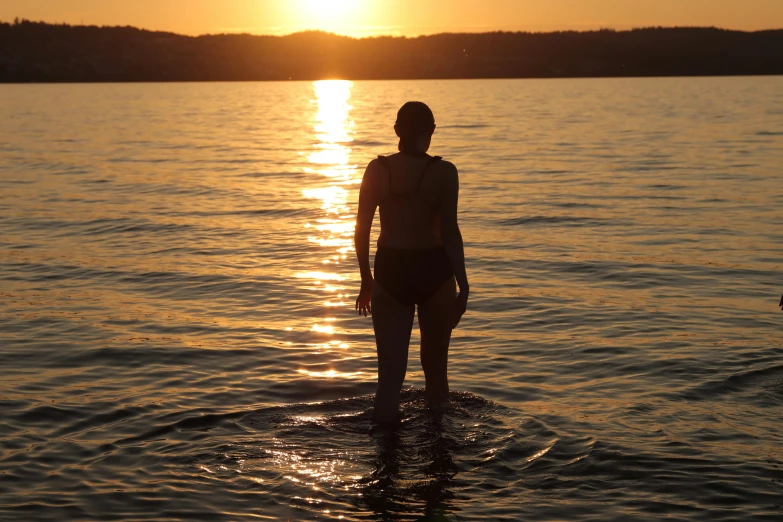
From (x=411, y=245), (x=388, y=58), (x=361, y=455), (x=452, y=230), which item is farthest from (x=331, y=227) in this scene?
(x=388, y=58)

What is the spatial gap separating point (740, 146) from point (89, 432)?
106ft

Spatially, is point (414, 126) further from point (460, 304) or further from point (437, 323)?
point (437, 323)

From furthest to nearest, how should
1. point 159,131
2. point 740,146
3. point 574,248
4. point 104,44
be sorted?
point 104,44, point 159,131, point 740,146, point 574,248

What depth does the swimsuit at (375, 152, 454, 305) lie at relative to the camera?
23.2 feet

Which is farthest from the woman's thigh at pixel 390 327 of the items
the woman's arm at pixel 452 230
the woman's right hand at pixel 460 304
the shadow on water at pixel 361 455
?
the shadow on water at pixel 361 455

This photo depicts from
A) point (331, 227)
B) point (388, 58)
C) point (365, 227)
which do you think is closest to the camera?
point (365, 227)

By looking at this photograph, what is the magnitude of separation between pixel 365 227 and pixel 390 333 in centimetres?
80

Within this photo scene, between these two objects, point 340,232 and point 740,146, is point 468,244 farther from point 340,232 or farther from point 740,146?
point 740,146

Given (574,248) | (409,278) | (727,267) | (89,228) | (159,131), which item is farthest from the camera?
(159,131)

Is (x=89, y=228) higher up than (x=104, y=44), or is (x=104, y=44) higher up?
(x=104, y=44)

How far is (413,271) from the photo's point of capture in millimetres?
7070

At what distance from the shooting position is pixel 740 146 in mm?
36094

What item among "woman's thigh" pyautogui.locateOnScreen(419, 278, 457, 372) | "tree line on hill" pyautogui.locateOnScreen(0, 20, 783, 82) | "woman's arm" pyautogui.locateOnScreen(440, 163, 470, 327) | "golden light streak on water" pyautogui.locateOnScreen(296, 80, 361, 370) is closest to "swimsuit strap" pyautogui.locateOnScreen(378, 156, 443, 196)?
"woman's arm" pyautogui.locateOnScreen(440, 163, 470, 327)

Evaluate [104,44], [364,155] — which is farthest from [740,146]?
[104,44]
